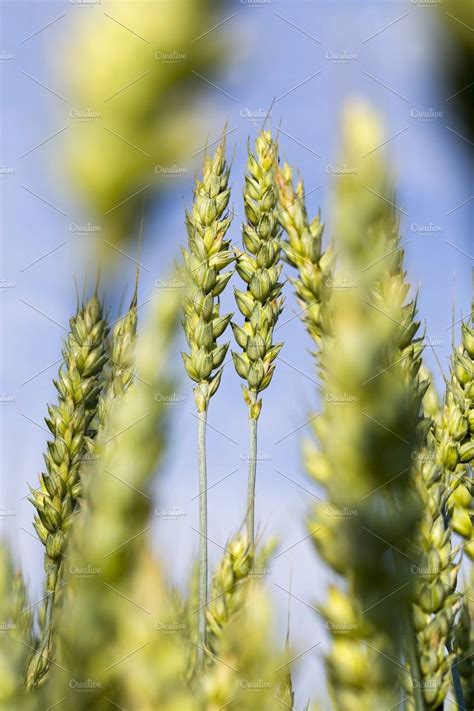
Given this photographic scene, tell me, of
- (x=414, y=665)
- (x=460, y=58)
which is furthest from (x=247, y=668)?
(x=460, y=58)

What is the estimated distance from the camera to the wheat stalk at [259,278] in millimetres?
1221

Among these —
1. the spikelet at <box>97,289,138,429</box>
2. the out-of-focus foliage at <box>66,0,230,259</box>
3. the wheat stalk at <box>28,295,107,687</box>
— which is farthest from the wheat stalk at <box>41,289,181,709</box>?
the wheat stalk at <box>28,295,107,687</box>

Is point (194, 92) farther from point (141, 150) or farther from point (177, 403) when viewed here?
point (177, 403)

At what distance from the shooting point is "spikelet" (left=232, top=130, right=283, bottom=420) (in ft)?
4.00

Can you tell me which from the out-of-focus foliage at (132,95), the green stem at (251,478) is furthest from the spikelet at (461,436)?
the out-of-focus foliage at (132,95)

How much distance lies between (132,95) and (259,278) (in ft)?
1.17

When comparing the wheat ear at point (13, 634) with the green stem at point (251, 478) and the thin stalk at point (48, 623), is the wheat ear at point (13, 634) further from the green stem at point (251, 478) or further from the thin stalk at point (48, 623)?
the green stem at point (251, 478)

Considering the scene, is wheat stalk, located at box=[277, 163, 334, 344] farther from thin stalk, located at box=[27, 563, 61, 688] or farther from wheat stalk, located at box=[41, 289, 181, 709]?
thin stalk, located at box=[27, 563, 61, 688]

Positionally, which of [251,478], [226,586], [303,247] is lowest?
[226,586]

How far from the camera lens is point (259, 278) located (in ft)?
4.00

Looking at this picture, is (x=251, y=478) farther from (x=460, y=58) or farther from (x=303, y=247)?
(x=460, y=58)

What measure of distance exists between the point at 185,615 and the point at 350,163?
491 mm

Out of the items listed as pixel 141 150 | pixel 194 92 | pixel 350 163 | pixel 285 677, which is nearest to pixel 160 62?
pixel 194 92

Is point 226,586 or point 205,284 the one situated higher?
point 205,284
